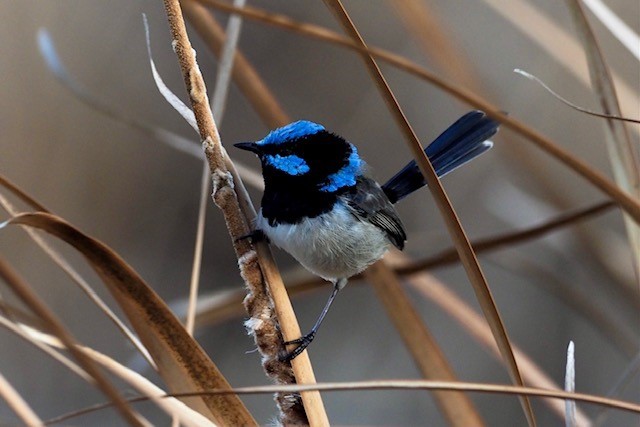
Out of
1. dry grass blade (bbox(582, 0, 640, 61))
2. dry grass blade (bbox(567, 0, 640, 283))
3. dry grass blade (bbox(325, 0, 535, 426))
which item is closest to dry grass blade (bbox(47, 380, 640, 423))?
dry grass blade (bbox(325, 0, 535, 426))

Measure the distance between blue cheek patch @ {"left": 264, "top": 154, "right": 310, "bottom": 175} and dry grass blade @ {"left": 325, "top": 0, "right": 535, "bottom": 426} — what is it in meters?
1.07

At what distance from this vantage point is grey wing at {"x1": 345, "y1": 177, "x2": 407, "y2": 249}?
101 inches

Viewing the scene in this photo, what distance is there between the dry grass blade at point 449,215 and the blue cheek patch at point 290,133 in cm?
91

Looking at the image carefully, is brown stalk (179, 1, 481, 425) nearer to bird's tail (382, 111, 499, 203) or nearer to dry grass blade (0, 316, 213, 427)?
dry grass blade (0, 316, 213, 427)

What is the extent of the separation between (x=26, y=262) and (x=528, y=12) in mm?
2480

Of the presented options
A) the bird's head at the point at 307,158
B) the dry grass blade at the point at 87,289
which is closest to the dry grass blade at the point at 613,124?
the bird's head at the point at 307,158

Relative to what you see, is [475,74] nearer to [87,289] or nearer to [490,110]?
[490,110]

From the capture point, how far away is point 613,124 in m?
1.52

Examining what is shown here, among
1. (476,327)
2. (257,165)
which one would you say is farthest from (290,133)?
(257,165)

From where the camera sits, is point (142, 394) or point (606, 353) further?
point (606, 353)

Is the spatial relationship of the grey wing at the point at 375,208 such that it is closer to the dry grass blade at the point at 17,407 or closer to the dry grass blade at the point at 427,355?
the dry grass blade at the point at 427,355

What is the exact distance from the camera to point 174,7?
136 cm

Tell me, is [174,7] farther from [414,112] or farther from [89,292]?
[414,112]

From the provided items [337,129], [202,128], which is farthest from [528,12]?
[337,129]
